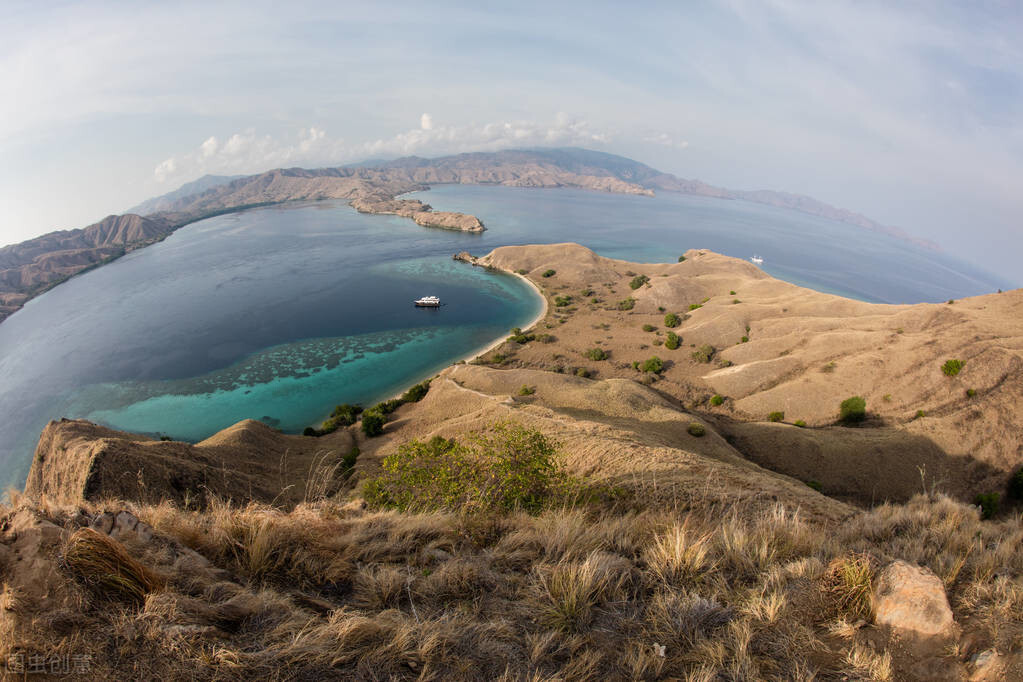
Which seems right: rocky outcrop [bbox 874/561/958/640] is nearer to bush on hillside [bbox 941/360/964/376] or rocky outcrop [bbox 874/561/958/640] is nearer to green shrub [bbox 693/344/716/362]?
bush on hillside [bbox 941/360/964/376]

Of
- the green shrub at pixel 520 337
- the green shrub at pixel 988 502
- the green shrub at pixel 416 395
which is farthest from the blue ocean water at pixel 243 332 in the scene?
the green shrub at pixel 988 502

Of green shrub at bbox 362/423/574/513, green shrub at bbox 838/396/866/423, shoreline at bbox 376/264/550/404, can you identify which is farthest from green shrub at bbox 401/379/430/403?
green shrub at bbox 838/396/866/423

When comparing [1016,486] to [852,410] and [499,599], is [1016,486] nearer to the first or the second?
[852,410]

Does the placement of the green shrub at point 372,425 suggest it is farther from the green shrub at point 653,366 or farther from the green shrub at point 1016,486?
the green shrub at point 1016,486

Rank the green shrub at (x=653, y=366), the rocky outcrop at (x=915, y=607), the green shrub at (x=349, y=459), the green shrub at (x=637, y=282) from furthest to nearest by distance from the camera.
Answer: the green shrub at (x=637, y=282), the green shrub at (x=653, y=366), the green shrub at (x=349, y=459), the rocky outcrop at (x=915, y=607)

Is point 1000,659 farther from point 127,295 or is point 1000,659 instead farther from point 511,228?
point 511,228

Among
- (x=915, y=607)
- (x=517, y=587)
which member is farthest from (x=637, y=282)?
(x=517, y=587)
